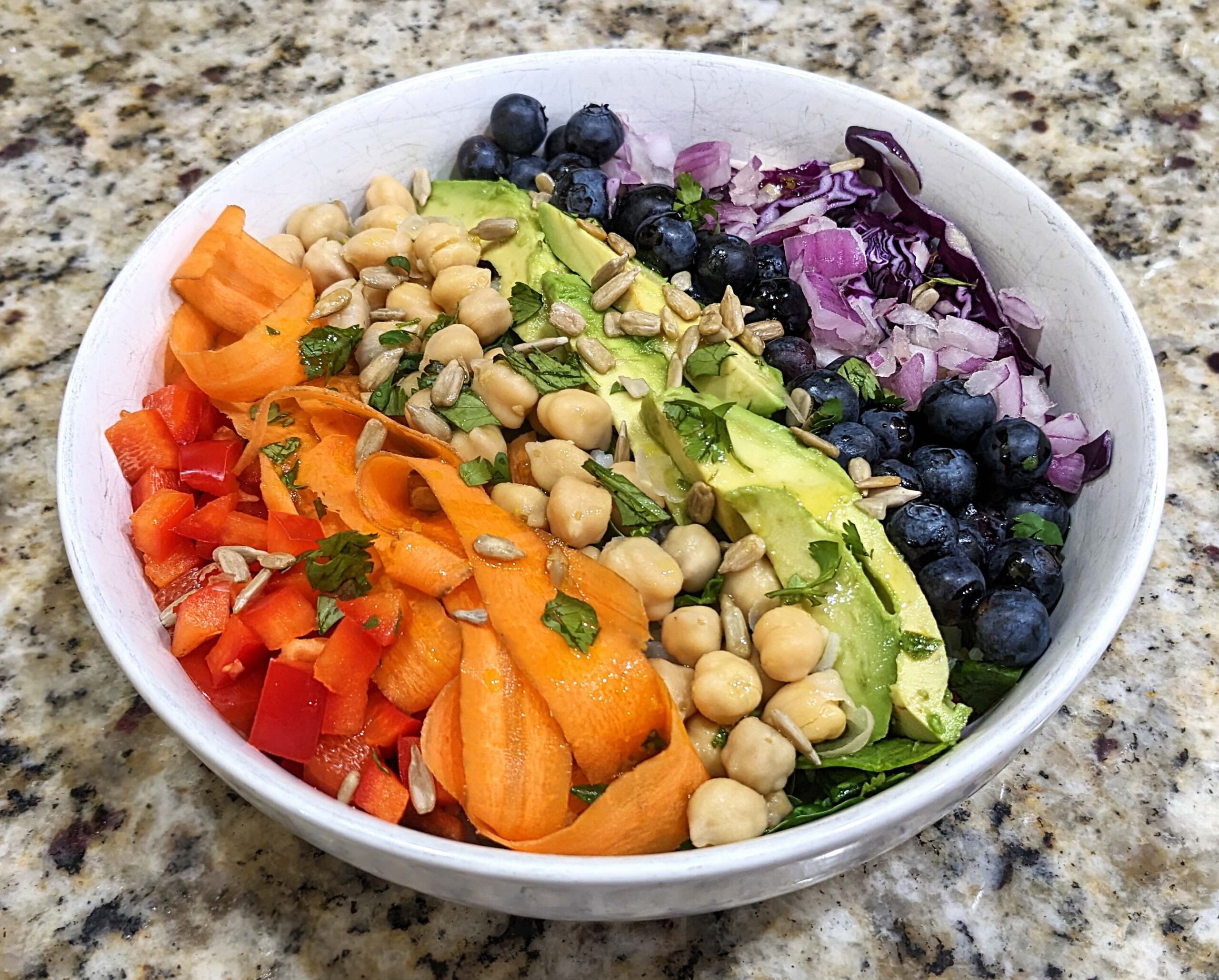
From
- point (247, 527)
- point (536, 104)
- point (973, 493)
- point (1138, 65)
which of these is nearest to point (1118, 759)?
point (973, 493)

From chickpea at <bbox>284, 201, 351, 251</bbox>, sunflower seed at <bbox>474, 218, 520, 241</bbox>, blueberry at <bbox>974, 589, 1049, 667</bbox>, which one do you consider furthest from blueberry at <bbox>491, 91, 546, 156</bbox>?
blueberry at <bbox>974, 589, 1049, 667</bbox>

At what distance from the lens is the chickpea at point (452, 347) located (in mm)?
1851

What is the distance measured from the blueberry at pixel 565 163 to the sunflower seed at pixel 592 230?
0.27 meters

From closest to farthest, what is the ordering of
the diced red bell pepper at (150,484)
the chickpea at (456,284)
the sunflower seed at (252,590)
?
the sunflower seed at (252,590) → the diced red bell pepper at (150,484) → the chickpea at (456,284)

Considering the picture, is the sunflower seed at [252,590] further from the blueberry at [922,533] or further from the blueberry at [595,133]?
the blueberry at [595,133]

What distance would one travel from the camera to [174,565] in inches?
67.2

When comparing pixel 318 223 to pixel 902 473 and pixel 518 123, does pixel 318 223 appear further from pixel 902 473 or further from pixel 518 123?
pixel 902 473

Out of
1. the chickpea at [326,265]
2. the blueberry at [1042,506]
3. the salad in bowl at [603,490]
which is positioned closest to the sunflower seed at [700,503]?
the salad in bowl at [603,490]

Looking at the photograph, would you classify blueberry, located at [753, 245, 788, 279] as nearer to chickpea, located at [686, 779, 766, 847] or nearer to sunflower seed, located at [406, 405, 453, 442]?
sunflower seed, located at [406, 405, 453, 442]

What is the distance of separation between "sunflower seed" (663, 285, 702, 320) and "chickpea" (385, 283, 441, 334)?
18.2 inches

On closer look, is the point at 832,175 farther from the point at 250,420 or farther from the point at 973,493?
the point at 250,420

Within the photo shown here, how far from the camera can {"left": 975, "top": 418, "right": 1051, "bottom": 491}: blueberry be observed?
5.80ft

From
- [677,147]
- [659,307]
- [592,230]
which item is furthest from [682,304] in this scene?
[677,147]

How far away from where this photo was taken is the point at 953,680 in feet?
5.37
